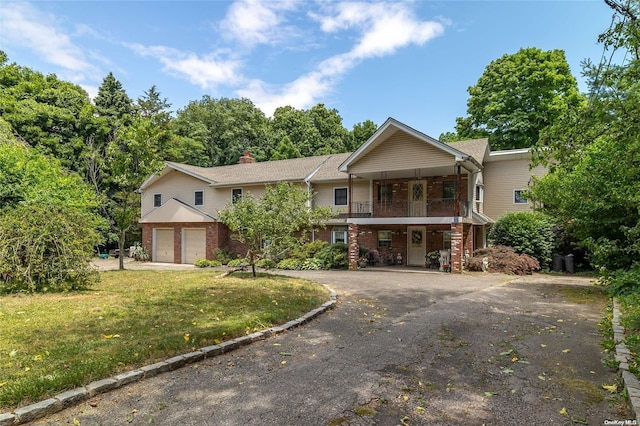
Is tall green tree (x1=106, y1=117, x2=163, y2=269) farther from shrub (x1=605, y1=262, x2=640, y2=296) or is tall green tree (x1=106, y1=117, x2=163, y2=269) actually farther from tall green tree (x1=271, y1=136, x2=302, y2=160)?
tall green tree (x1=271, y1=136, x2=302, y2=160)

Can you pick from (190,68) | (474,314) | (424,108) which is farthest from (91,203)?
(424,108)

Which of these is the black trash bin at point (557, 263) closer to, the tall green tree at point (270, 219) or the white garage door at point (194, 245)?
the tall green tree at point (270, 219)

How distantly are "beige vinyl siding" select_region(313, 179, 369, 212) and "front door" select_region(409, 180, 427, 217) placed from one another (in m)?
2.53

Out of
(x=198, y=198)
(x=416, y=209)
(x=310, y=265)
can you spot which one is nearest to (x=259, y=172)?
(x=198, y=198)

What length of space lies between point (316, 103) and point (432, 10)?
36.6 meters

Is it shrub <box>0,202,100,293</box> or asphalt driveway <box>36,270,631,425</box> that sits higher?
shrub <box>0,202,100,293</box>

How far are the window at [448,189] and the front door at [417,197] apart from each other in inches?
39.2

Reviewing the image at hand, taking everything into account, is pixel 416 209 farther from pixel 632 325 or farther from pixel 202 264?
pixel 632 325

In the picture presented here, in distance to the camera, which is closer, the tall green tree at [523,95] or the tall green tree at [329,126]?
the tall green tree at [523,95]

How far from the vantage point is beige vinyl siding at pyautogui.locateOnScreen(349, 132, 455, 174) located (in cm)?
1695

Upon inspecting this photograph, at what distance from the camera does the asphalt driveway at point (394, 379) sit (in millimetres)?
3506

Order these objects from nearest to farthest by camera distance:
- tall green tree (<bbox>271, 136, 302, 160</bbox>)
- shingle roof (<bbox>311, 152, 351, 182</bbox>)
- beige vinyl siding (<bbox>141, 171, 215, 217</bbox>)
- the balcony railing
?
the balcony railing, shingle roof (<bbox>311, 152, 351, 182</bbox>), beige vinyl siding (<bbox>141, 171, 215, 217</bbox>), tall green tree (<bbox>271, 136, 302, 160</bbox>)

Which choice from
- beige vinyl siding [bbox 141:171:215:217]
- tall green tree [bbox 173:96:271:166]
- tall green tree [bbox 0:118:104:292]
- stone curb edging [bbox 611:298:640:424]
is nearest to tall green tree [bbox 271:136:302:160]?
tall green tree [bbox 173:96:271:166]

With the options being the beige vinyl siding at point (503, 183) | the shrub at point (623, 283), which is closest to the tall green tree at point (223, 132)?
the beige vinyl siding at point (503, 183)
